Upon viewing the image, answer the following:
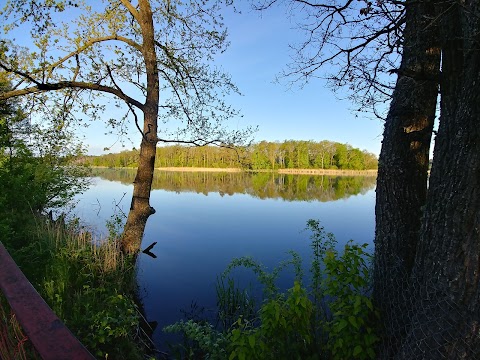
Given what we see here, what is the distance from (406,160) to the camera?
11.5ft

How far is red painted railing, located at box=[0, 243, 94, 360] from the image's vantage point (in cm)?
75

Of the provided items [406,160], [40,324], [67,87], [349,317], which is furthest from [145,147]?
[40,324]

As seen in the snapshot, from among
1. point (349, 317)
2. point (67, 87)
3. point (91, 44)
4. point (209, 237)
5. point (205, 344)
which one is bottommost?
point (209, 237)

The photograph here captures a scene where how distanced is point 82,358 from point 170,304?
7.32 metres

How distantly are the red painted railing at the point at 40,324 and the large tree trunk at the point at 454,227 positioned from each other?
8.76ft

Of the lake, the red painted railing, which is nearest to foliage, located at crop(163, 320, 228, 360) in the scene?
the lake

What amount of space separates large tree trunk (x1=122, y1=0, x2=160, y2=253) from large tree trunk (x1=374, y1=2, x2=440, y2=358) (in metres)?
5.50

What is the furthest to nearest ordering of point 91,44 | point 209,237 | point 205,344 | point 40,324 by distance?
point 209,237 < point 91,44 < point 205,344 < point 40,324

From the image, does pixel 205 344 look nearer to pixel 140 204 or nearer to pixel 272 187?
pixel 140 204

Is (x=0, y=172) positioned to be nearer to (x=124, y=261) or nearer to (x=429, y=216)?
(x=124, y=261)

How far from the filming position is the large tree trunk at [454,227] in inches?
93.9

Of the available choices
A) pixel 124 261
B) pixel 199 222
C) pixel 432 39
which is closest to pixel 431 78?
pixel 432 39

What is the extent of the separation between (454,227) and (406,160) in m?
1.13

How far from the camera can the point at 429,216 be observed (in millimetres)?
2883
